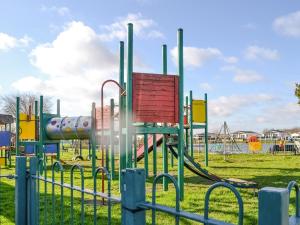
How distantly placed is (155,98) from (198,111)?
8.44 meters

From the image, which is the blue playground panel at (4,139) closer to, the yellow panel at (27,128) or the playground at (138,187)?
the yellow panel at (27,128)

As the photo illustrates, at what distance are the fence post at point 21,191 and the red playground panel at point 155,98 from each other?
3.39 m

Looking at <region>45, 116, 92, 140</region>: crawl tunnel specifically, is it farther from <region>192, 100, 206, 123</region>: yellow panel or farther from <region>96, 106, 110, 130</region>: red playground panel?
<region>192, 100, 206, 123</region>: yellow panel

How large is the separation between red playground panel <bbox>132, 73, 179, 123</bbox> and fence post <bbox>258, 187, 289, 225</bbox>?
594 centimetres

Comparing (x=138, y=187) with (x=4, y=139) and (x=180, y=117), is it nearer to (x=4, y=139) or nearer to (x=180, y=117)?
(x=180, y=117)

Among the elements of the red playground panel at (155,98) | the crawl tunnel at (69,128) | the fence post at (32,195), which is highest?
the red playground panel at (155,98)

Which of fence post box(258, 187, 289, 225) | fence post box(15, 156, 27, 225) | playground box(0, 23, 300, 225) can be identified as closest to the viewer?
fence post box(258, 187, 289, 225)

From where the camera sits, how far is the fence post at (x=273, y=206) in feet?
4.40

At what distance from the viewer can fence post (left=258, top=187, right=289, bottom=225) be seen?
4.40 feet

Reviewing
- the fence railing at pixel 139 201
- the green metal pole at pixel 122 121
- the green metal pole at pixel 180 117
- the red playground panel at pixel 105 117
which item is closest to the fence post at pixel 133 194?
the fence railing at pixel 139 201

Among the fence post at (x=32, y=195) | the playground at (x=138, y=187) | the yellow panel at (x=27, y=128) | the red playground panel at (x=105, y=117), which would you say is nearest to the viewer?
the playground at (x=138, y=187)

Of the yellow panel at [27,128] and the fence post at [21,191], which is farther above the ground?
the yellow panel at [27,128]

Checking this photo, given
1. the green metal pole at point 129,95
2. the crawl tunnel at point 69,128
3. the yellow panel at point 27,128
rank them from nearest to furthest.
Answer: the green metal pole at point 129,95 → the crawl tunnel at point 69,128 → the yellow panel at point 27,128

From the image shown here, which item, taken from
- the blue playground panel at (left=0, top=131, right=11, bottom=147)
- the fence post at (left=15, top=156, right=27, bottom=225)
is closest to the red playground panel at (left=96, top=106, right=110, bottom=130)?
the fence post at (left=15, top=156, right=27, bottom=225)
